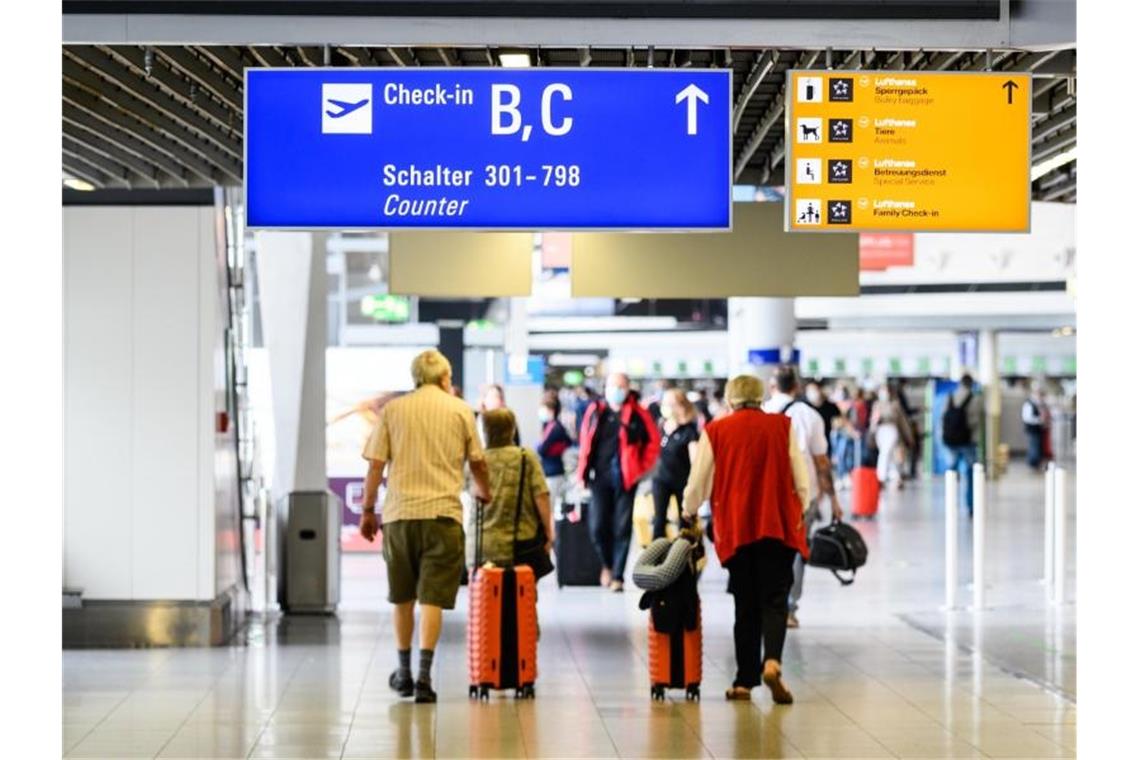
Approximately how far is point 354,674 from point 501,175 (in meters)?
3.95

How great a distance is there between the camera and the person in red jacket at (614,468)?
629 inches

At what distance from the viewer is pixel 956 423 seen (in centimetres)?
2802

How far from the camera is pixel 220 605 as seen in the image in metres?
12.2

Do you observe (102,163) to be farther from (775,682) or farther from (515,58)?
(775,682)

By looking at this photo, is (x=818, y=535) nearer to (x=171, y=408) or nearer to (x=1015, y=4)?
(x=171, y=408)

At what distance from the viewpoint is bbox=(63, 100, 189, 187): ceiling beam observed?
10.3 meters

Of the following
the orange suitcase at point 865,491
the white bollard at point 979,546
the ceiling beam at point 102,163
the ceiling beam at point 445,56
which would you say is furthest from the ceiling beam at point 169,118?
the orange suitcase at point 865,491

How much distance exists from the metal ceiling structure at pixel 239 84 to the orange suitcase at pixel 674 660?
2.67 metres

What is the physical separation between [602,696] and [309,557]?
450cm

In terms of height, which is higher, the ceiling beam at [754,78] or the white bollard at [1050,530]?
the ceiling beam at [754,78]

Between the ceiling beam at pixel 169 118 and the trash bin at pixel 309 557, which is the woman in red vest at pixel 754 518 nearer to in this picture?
the ceiling beam at pixel 169 118

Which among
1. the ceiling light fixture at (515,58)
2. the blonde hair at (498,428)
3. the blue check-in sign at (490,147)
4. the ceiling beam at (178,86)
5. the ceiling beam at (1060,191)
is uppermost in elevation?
the ceiling light fixture at (515,58)

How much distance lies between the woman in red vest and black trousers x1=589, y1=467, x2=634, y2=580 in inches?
231

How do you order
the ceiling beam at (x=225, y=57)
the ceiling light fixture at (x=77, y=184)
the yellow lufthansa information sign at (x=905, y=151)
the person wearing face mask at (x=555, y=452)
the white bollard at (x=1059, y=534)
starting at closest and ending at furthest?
the yellow lufthansa information sign at (x=905, y=151) → the ceiling beam at (x=225, y=57) → the ceiling light fixture at (x=77, y=184) → the white bollard at (x=1059, y=534) → the person wearing face mask at (x=555, y=452)
